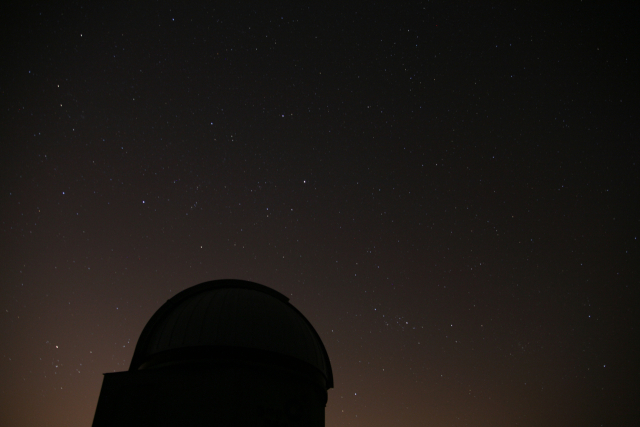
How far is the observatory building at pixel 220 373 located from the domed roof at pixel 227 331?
1 cm

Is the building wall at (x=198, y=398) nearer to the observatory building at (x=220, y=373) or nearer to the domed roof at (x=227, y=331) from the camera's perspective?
the observatory building at (x=220, y=373)

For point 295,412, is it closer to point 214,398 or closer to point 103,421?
point 214,398

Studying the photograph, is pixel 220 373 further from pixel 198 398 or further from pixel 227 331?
pixel 227 331

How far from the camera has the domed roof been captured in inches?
200

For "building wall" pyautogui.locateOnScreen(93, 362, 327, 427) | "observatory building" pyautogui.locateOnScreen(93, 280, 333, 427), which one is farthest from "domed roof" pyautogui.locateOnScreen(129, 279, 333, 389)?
"building wall" pyautogui.locateOnScreen(93, 362, 327, 427)

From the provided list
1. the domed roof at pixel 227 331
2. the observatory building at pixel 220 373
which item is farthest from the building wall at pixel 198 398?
the domed roof at pixel 227 331

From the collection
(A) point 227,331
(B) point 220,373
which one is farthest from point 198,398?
(A) point 227,331

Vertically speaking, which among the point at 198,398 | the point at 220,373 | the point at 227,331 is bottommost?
the point at 198,398

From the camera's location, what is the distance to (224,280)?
6.88 m

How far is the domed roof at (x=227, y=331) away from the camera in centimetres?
508

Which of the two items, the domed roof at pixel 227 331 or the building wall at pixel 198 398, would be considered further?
the domed roof at pixel 227 331

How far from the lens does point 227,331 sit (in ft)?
17.2

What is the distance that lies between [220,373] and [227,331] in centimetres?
60

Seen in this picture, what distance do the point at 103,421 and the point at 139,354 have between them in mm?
1005
